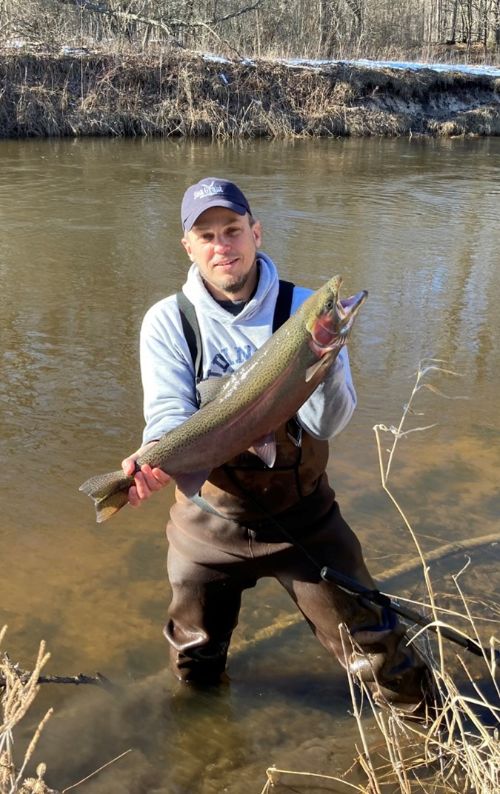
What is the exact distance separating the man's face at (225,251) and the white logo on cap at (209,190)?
0.21ft

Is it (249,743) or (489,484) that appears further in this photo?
(489,484)

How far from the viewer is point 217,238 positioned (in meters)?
2.97

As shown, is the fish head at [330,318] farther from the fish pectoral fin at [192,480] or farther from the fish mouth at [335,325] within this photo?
the fish pectoral fin at [192,480]

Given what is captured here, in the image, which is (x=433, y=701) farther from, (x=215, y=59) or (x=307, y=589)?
(x=215, y=59)

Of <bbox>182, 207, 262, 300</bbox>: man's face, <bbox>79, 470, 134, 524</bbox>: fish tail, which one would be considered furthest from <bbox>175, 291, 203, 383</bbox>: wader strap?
<bbox>79, 470, 134, 524</bbox>: fish tail

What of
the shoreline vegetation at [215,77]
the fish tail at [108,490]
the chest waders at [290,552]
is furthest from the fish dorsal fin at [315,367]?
the shoreline vegetation at [215,77]

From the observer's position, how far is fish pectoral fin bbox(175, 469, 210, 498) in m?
2.72

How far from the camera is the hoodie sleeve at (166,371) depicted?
2.85 m

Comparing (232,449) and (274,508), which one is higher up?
(232,449)

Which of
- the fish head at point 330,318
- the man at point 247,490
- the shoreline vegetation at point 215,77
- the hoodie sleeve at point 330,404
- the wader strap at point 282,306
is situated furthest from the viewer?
the shoreline vegetation at point 215,77

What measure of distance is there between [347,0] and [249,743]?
35356mm

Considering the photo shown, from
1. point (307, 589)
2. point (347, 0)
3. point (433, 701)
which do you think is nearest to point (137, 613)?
point (307, 589)

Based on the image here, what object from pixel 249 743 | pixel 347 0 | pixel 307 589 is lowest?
pixel 249 743

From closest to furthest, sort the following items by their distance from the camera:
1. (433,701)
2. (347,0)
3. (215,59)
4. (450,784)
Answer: (450,784) → (433,701) → (215,59) → (347,0)
